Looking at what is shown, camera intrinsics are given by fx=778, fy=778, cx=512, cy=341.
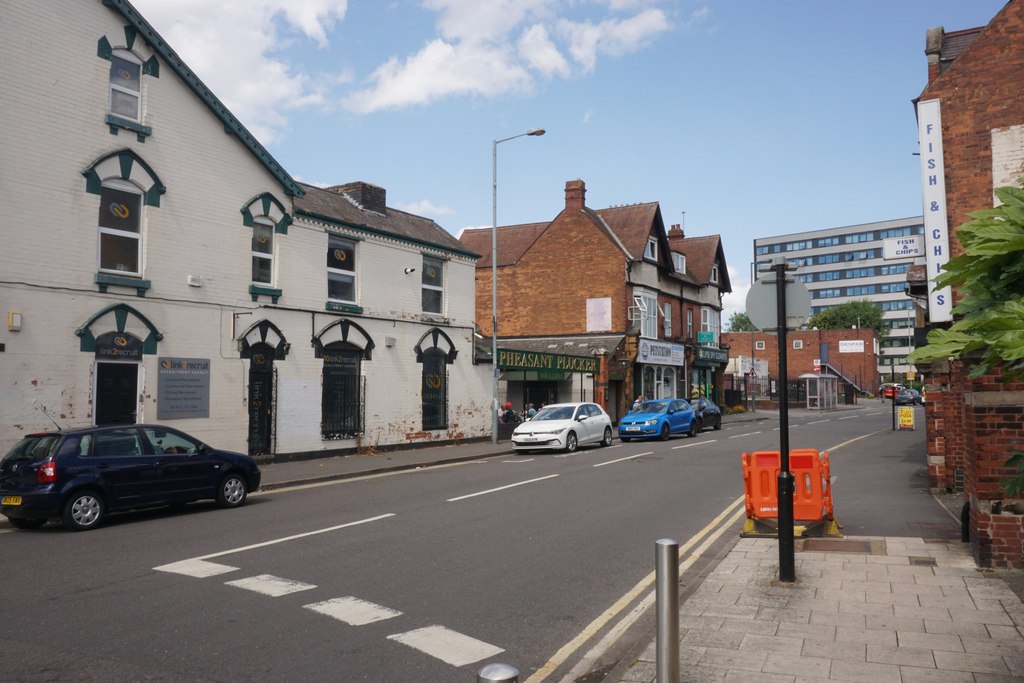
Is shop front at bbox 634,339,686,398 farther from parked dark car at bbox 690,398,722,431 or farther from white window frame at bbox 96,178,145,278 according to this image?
white window frame at bbox 96,178,145,278

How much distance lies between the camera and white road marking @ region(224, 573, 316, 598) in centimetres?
729

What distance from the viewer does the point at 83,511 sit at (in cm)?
1084

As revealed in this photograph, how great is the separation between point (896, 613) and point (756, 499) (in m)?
3.82

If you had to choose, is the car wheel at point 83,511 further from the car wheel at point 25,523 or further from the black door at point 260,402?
the black door at point 260,402

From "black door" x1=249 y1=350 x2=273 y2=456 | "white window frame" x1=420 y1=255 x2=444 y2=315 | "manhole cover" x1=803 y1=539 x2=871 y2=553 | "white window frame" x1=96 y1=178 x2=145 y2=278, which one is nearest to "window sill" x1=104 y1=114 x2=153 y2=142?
"white window frame" x1=96 y1=178 x2=145 y2=278

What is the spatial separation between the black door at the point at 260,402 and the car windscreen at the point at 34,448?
7635 millimetres

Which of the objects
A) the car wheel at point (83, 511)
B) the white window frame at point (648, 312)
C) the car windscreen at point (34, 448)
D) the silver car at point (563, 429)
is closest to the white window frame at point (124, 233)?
the car windscreen at point (34, 448)

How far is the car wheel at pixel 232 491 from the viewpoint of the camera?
12.8 m

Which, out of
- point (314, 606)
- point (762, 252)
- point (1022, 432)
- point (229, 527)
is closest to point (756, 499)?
point (1022, 432)

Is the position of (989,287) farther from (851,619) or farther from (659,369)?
(659,369)

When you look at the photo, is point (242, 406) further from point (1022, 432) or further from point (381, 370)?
point (1022, 432)

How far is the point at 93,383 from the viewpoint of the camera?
15570 mm

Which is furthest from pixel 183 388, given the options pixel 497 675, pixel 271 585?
pixel 497 675

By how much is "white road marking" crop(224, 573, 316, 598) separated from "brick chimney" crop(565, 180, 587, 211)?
3465 centimetres
